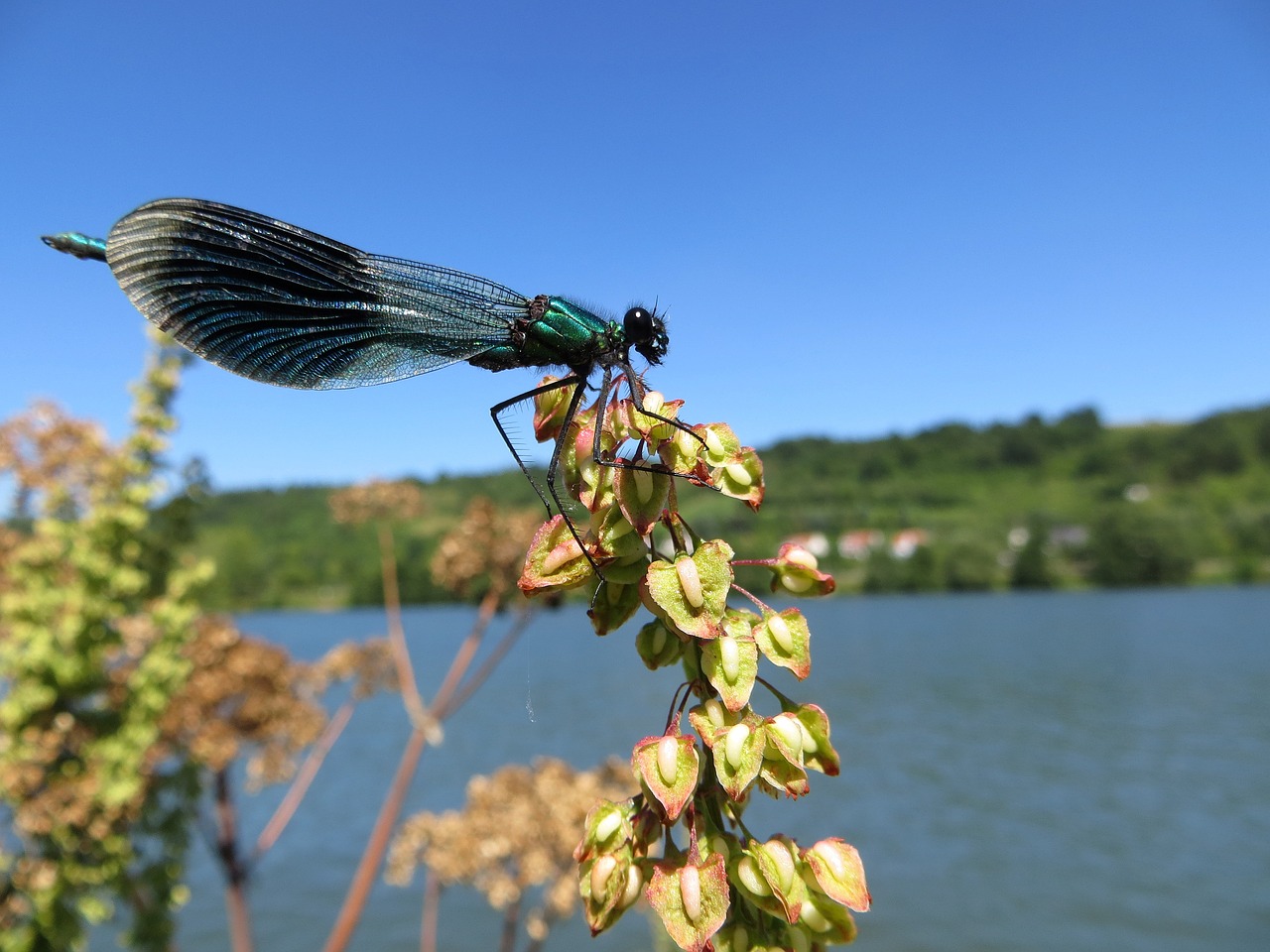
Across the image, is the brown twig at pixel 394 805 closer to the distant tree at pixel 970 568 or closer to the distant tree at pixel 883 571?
the distant tree at pixel 883 571

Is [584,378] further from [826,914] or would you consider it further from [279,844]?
[279,844]

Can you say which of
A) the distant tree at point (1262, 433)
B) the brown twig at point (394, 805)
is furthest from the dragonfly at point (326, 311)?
the distant tree at point (1262, 433)

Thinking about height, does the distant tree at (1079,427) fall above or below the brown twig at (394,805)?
above

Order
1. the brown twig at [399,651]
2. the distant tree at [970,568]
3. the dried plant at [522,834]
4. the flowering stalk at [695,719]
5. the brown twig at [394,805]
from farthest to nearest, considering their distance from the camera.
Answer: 1. the distant tree at [970,568]
2. the dried plant at [522,834]
3. the brown twig at [399,651]
4. the brown twig at [394,805]
5. the flowering stalk at [695,719]

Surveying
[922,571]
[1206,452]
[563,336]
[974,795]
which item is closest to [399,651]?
[563,336]

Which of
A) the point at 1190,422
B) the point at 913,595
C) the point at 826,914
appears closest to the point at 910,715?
the point at 826,914
